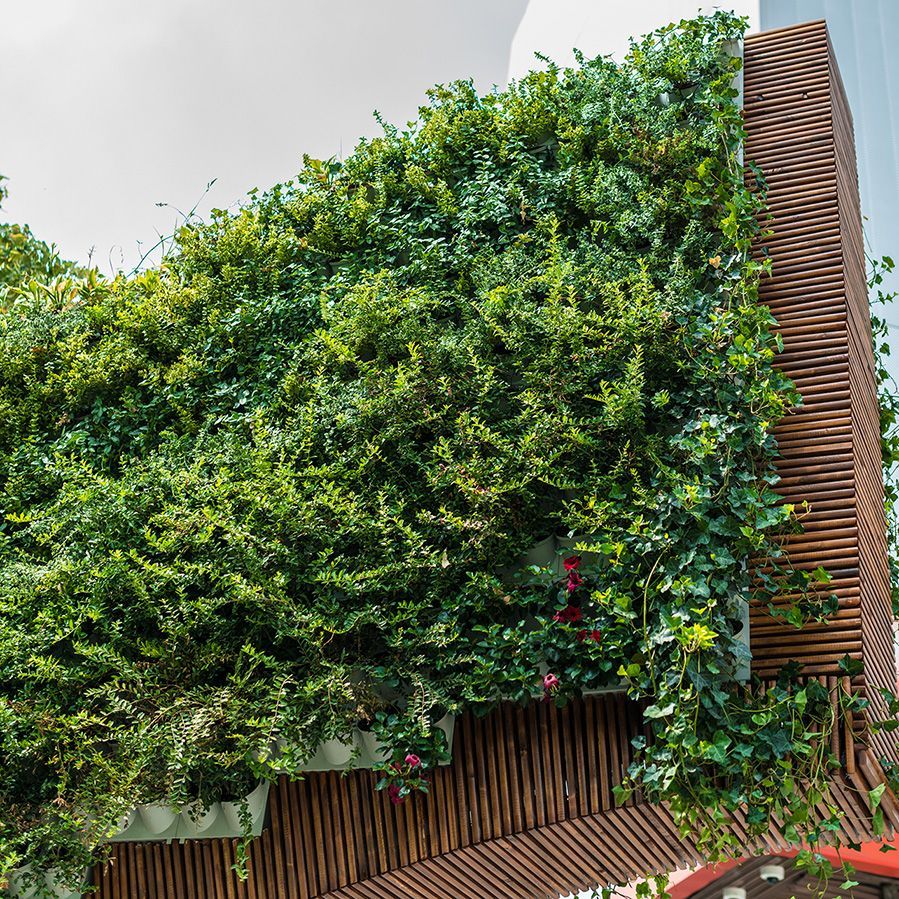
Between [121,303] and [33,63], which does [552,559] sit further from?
[33,63]

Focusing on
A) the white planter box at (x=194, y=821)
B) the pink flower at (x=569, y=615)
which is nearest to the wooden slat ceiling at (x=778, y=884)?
the pink flower at (x=569, y=615)

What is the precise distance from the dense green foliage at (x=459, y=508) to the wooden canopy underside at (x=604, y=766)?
155 mm

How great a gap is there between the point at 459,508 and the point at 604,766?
942 millimetres

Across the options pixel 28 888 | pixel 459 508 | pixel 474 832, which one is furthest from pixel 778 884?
pixel 28 888

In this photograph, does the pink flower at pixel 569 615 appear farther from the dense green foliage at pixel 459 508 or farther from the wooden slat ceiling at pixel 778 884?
the wooden slat ceiling at pixel 778 884

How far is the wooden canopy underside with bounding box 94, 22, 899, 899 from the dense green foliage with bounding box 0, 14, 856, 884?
6.1 inches

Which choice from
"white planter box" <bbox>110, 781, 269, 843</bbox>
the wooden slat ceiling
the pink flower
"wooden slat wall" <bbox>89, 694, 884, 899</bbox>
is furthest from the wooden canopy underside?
the wooden slat ceiling

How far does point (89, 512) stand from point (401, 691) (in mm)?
1284

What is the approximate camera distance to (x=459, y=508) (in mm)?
3270

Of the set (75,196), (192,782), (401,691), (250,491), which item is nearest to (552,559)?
(401,691)

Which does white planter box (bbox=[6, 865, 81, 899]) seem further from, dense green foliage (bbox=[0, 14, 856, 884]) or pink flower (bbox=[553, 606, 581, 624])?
pink flower (bbox=[553, 606, 581, 624])

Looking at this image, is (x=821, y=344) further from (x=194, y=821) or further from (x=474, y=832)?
(x=194, y=821)

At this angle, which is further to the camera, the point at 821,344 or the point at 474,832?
the point at 821,344

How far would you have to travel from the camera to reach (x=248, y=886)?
3.43 meters
